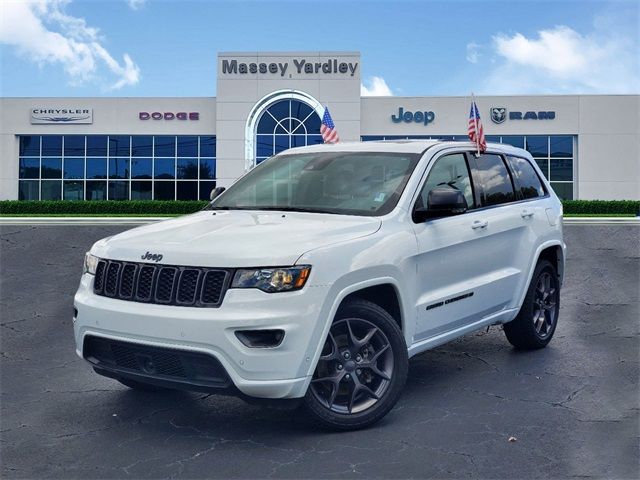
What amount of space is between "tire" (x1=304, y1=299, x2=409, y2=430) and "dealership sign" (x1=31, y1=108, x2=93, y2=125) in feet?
133

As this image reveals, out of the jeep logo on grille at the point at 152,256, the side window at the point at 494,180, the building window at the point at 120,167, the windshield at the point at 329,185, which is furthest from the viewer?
the building window at the point at 120,167

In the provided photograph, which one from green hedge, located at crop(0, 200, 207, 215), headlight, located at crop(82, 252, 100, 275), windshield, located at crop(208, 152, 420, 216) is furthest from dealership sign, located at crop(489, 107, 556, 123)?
headlight, located at crop(82, 252, 100, 275)

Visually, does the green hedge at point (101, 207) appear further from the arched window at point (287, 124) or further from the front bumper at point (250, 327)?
the front bumper at point (250, 327)

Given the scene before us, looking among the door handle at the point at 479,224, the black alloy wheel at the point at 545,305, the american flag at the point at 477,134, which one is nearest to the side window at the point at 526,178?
the american flag at the point at 477,134

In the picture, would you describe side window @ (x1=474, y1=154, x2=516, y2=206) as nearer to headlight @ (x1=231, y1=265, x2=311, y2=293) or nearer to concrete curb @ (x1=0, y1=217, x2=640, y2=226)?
headlight @ (x1=231, y1=265, x2=311, y2=293)

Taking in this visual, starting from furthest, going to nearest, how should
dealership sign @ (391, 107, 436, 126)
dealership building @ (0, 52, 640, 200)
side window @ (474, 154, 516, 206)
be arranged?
dealership sign @ (391, 107, 436, 126)
dealership building @ (0, 52, 640, 200)
side window @ (474, 154, 516, 206)

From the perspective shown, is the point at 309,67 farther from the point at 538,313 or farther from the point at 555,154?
the point at 538,313

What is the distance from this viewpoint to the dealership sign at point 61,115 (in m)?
42.0

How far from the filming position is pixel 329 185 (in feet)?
17.6

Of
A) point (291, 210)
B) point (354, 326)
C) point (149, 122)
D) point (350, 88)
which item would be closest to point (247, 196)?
point (291, 210)

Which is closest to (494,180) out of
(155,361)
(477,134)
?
(477,134)

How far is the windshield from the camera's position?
508cm

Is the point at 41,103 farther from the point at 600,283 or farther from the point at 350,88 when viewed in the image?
the point at 600,283

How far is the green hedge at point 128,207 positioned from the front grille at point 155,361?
103ft
